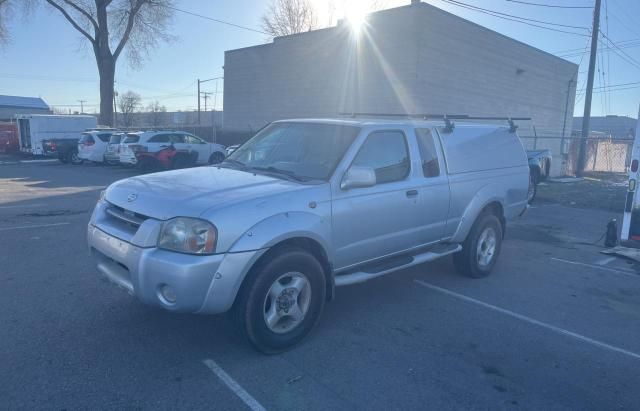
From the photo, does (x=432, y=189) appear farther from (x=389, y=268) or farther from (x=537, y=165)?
(x=537, y=165)

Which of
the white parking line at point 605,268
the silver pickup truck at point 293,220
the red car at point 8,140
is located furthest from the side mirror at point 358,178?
the red car at point 8,140

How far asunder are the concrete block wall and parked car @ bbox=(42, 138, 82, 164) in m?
10.3

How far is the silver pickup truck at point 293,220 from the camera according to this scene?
359 centimetres

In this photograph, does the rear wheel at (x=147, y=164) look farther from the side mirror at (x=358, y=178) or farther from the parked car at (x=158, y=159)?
the side mirror at (x=358, y=178)

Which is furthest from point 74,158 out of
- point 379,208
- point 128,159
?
point 379,208

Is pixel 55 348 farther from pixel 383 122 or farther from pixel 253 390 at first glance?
pixel 383 122

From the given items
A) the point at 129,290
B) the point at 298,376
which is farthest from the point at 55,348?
the point at 298,376

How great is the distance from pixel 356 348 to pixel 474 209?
2.67 metres

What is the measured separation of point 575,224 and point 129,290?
32.9ft

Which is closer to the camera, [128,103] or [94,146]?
[94,146]

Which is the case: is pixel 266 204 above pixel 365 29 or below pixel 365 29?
below

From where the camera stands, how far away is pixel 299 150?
4.97 metres

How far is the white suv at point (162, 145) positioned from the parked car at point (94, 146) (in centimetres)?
238

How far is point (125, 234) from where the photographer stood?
3.88 metres
